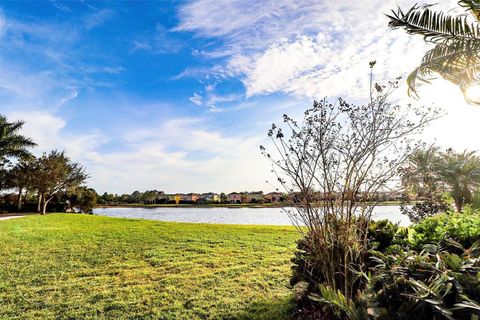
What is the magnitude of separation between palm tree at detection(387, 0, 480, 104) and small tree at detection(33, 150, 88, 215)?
2636 centimetres

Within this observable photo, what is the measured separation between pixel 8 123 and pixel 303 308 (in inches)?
1033

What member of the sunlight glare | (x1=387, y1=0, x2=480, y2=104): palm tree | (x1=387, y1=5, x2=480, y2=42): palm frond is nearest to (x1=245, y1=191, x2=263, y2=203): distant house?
the sunlight glare

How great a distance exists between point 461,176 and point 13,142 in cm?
2880

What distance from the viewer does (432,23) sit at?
5.11 metres

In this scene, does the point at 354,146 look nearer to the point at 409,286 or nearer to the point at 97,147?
the point at 409,286

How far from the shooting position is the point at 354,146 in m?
3.34

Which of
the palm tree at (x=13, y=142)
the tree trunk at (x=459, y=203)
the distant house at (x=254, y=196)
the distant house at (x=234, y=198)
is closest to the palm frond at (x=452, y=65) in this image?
the tree trunk at (x=459, y=203)

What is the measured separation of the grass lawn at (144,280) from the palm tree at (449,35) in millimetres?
4866

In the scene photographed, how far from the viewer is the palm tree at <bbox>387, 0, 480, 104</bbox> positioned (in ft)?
16.4

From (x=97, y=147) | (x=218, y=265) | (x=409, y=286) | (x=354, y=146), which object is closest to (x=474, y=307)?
(x=409, y=286)

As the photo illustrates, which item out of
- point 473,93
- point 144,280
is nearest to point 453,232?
point 473,93

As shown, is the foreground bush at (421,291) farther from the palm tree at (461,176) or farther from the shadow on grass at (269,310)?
the palm tree at (461,176)

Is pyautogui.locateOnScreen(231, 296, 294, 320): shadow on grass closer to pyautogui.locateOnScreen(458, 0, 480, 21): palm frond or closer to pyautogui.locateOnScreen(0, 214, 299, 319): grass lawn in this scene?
pyautogui.locateOnScreen(0, 214, 299, 319): grass lawn

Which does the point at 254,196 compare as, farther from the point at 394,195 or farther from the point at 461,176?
the point at 394,195
